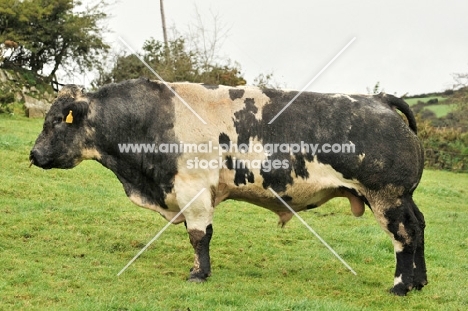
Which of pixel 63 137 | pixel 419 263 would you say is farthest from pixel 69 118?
pixel 419 263

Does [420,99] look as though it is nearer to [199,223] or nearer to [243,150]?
[243,150]

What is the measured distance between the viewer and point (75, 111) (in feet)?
29.0

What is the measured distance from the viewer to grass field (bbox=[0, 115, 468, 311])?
7574mm

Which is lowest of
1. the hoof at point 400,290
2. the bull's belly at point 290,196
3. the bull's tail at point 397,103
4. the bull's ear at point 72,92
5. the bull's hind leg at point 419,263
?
the hoof at point 400,290

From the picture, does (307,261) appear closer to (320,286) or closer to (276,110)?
(320,286)

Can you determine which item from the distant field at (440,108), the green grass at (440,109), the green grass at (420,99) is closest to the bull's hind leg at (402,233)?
the distant field at (440,108)

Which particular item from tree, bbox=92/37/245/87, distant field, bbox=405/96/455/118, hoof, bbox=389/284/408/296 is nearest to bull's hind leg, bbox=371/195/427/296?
hoof, bbox=389/284/408/296

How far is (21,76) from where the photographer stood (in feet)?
107

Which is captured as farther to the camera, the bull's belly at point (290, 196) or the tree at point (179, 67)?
the tree at point (179, 67)

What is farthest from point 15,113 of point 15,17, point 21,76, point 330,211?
point 330,211

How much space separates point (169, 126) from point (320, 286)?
111 inches

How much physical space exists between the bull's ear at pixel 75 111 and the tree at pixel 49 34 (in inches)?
959

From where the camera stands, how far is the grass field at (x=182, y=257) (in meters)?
7.57

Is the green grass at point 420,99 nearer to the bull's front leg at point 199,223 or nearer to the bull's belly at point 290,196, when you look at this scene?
the bull's belly at point 290,196
